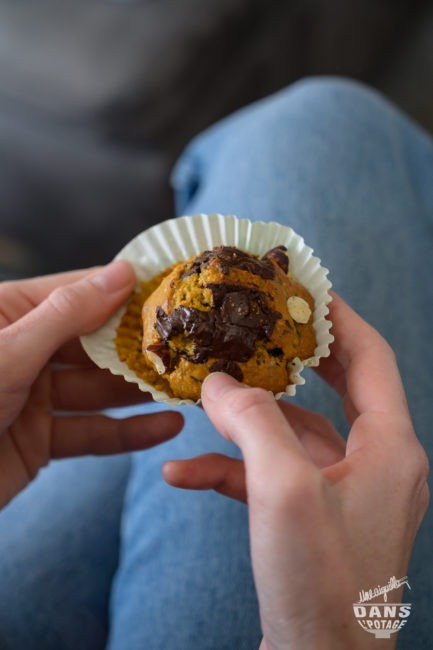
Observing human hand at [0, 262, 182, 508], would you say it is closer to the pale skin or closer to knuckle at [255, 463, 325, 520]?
the pale skin

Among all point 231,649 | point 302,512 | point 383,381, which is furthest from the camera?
point 231,649

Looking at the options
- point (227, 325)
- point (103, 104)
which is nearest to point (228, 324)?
point (227, 325)

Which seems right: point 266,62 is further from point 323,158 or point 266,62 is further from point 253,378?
point 253,378

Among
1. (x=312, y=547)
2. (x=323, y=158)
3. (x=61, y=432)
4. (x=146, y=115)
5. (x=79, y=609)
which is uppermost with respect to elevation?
(x=146, y=115)

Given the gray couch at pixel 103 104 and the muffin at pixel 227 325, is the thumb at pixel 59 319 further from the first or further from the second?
the gray couch at pixel 103 104

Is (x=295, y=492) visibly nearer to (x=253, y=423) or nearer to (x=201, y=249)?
(x=253, y=423)

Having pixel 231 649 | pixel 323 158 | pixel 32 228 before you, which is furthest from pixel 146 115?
pixel 231 649
